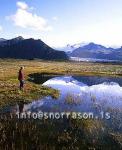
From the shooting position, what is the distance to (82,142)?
1831 cm

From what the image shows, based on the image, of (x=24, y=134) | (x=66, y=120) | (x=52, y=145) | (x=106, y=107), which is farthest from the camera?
(x=106, y=107)

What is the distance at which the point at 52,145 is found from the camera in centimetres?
1775

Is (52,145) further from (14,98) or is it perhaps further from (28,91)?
(28,91)

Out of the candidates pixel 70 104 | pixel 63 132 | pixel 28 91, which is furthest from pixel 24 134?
pixel 28 91

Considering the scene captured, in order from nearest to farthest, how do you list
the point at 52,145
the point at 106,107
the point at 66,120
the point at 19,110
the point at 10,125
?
the point at 52,145 < the point at 10,125 < the point at 66,120 < the point at 19,110 < the point at 106,107

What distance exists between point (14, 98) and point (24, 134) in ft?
46.0

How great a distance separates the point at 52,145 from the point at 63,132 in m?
2.31

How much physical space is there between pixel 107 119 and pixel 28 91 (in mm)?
15732

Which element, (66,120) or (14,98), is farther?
(14,98)

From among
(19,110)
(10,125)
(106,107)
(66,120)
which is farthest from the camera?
(106,107)

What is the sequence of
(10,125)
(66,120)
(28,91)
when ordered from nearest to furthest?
(10,125) < (66,120) < (28,91)

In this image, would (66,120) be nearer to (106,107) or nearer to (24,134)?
(24,134)

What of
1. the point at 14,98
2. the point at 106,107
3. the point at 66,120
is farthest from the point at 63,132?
the point at 14,98

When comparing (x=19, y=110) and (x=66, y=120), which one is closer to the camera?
(x=66, y=120)
